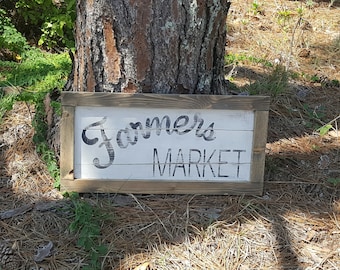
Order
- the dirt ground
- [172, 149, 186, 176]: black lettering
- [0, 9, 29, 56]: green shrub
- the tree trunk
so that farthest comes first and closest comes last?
[0, 9, 29, 56]: green shrub, [172, 149, 186, 176]: black lettering, the tree trunk, the dirt ground

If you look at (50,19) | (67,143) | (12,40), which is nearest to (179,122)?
(67,143)

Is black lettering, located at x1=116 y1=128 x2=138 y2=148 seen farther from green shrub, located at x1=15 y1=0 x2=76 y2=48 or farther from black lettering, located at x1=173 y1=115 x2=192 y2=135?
green shrub, located at x1=15 y1=0 x2=76 y2=48

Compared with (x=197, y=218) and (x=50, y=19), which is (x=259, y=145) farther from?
(x=50, y=19)

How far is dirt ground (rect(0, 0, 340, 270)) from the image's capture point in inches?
88.4

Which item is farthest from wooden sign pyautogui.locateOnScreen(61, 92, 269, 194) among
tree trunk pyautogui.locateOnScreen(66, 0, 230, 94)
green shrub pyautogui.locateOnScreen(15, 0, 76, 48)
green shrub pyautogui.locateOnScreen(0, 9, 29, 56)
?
green shrub pyautogui.locateOnScreen(15, 0, 76, 48)

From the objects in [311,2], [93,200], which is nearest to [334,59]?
[311,2]

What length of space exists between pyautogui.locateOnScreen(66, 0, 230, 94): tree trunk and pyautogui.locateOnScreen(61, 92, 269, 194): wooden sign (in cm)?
15

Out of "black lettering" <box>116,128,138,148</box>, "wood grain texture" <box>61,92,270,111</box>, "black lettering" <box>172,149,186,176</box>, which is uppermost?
"wood grain texture" <box>61,92,270,111</box>

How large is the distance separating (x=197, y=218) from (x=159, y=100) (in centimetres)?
59

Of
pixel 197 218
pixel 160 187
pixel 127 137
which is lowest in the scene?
pixel 197 218

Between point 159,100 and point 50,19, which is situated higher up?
point 50,19

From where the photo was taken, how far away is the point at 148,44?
2459 millimetres

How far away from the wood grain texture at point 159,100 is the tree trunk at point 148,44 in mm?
123

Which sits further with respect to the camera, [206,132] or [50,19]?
[50,19]
